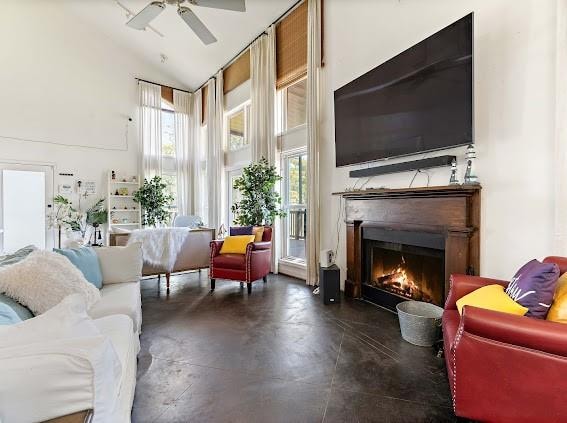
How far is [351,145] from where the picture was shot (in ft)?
12.2

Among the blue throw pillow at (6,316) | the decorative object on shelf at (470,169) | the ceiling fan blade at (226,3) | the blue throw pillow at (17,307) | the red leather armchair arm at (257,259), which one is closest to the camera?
the blue throw pillow at (6,316)

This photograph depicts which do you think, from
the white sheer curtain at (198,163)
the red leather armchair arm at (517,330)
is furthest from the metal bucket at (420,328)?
the white sheer curtain at (198,163)

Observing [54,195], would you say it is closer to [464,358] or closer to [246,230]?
[246,230]

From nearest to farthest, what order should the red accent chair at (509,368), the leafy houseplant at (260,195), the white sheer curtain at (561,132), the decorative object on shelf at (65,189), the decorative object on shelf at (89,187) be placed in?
the red accent chair at (509,368)
the white sheer curtain at (561,132)
the leafy houseplant at (260,195)
the decorative object on shelf at (65,189)
the decorative object on shelf at (89,187)

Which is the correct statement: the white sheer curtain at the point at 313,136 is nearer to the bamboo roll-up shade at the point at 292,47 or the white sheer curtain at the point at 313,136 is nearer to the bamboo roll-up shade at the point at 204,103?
the bamboo roll-up shade at the point at 292,47

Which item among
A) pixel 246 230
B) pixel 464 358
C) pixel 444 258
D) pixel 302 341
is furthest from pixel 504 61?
pixel 246 230

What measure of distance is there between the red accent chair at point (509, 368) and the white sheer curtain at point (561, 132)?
1097mm

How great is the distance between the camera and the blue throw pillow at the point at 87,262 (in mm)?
2377

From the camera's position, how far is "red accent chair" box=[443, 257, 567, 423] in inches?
49.0

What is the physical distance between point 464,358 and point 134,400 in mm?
1854

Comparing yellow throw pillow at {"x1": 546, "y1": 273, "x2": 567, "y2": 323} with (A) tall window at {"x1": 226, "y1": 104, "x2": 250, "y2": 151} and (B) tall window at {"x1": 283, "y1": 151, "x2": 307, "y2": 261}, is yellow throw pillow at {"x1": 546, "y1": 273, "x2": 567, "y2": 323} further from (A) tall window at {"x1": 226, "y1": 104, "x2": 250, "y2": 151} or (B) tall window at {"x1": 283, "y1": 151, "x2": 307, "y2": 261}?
(A) tall window at {"x1": 226, "y1": 104, "x2": 250, "y2": 151}

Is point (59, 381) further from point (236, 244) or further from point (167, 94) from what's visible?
point (167, 94)

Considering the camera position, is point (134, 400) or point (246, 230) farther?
point (246, 230)

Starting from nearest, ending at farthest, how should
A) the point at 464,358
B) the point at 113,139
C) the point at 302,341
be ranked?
the point at 464,358
the point at 302,341
the point at 113,139
